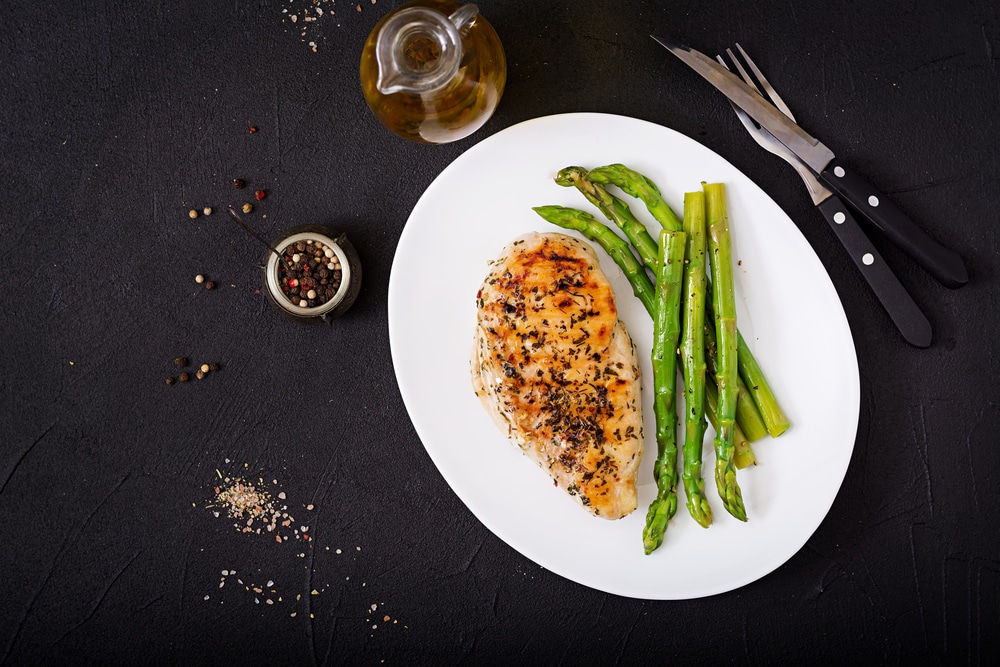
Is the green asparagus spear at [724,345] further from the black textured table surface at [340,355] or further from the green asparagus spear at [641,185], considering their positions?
the black textured table surface at [340,355]

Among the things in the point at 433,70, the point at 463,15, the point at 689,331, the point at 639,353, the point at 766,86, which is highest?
Answer: the point at 463,15

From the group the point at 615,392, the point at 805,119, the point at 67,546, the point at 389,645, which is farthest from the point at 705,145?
the point at 67,546

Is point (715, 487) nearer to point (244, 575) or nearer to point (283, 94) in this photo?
point (244, 575)

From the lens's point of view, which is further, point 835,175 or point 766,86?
point 766,86

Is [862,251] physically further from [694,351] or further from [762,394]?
[694,351]

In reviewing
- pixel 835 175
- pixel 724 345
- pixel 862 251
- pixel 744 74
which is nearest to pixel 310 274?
pixel 724 345

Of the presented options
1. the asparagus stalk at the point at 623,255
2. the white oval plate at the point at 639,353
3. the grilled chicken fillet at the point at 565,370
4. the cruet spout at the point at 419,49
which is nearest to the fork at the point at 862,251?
the white oval plate at the point at 639,353

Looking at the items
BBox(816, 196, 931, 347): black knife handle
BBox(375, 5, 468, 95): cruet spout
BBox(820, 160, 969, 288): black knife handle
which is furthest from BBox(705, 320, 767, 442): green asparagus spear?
BBox(375, 5, 468, 95): cruet spout
